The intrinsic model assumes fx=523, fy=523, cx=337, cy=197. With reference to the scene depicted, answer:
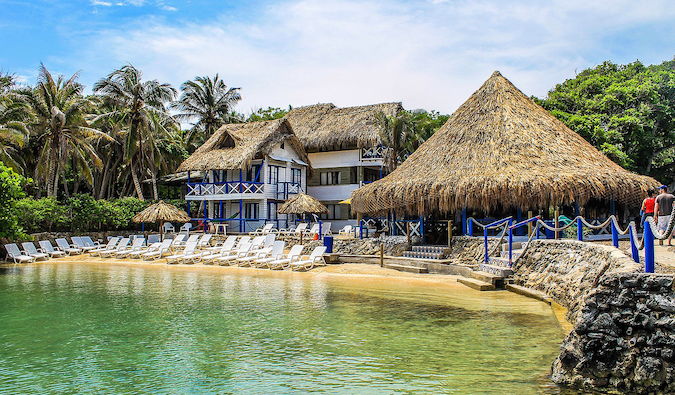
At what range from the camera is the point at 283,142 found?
31.4 m

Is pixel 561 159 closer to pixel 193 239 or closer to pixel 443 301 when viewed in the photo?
pixel 443 301

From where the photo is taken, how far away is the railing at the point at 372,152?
31.4 meters

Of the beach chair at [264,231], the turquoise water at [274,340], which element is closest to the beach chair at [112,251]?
the beach chair at [264,231]

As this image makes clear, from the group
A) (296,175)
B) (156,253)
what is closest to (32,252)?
(156,253)

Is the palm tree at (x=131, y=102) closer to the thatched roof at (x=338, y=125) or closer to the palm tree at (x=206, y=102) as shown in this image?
the palm tree at (x=206, y=102)

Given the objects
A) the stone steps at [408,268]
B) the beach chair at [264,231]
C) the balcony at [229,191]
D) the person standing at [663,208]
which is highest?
the balcony at [229,191]

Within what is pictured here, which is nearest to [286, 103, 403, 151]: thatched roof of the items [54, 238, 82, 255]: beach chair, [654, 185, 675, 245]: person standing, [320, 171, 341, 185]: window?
[320, 171, 341, 185]: window

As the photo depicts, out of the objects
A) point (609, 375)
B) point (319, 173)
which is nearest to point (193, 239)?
point (319, 173)

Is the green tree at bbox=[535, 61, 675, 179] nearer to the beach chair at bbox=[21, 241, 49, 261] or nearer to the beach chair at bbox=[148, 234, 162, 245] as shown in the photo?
the beach chair at bbox=[148, 234, 162, 245]

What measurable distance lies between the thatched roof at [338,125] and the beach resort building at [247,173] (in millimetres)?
1794

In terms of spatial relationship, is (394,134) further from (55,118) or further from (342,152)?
(55,118)

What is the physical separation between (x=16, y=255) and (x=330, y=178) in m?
18.2

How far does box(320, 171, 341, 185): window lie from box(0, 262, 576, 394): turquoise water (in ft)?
64.0

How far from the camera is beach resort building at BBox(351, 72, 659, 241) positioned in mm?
16594
